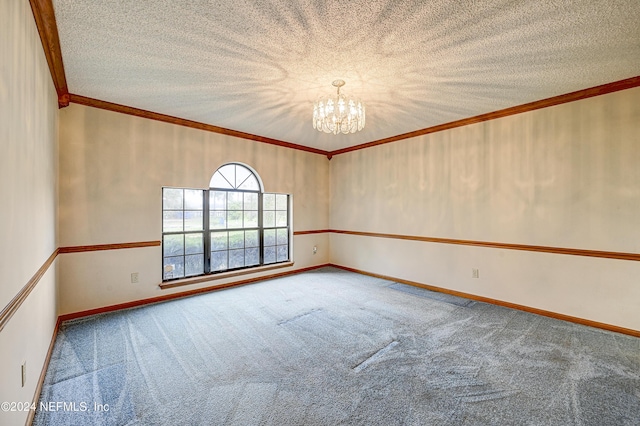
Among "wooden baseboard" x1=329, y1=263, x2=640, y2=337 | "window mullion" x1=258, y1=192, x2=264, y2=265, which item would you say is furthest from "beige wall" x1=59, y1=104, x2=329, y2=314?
"wooden baseboard" x1=329, y1=263, x2=640, y2=337

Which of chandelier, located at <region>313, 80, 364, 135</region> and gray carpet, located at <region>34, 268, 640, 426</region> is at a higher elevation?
chandelier, located at <region>313, 80, 364, 135</region>

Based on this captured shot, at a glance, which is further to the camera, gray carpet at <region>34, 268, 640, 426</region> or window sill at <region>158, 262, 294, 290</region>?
window sill at <region>158, 262, 294, 290</region>

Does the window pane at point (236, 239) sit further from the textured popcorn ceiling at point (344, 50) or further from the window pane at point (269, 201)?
the textured popcorn ceiling at point (344, 50)

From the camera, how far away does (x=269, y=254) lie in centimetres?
555

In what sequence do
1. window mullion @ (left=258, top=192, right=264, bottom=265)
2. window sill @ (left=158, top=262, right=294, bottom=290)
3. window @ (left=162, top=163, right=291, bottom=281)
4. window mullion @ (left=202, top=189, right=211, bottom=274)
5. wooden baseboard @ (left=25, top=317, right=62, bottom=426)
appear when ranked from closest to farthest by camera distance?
wooden baseboard @ (left=25, top=317, right=62, bottom=426), window sill @ (left=158, top=262, right=294, bottom=290), window @ (left=162, top=163, right=291, bottom=281), window mullion @ (left=202, top=189, right=211, bottom=274), window mullion @ (left=258, top=192, right=264, bottom=265)

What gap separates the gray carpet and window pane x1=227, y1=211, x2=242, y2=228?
63.2 inches

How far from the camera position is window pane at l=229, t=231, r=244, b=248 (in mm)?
4980

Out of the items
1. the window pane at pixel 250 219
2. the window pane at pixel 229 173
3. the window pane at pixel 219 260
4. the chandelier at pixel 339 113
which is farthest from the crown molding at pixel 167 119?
the chandelier at pixel 339 113

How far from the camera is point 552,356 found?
2.60m

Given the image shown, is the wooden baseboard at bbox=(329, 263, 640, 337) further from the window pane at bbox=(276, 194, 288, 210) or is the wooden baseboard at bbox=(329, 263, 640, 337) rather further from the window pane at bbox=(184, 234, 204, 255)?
the window pane at bbox=(184, 234, 204, 255)

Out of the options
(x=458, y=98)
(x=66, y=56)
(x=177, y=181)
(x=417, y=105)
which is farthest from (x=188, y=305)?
(x=458, y=98)

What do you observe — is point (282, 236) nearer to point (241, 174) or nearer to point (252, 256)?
point (252, 256)

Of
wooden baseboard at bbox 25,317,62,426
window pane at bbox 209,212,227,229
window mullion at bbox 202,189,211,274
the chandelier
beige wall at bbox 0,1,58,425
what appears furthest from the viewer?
window pane at bbox 209,212,227,229

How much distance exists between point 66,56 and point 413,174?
4693mm
